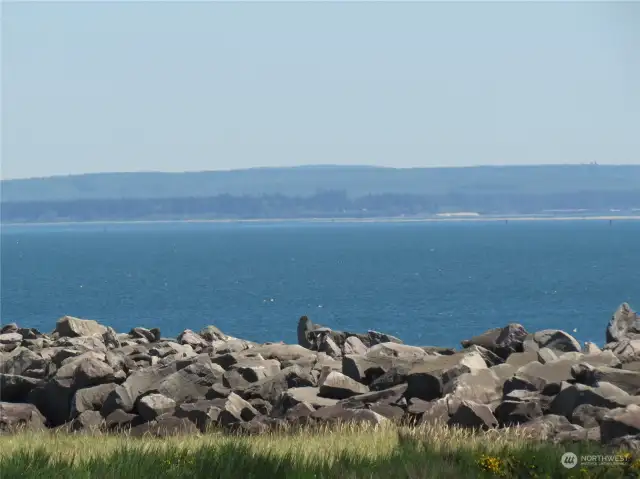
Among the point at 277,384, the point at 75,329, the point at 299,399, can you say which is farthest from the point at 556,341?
the point at 75,329

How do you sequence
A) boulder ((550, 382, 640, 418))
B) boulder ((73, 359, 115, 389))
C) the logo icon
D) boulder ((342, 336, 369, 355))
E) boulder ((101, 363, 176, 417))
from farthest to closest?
boulder ((342, 336, 369, 355)), boulder ((73, 359, 115, 389)), boulder ((101, 363, 176, 417)), boulder ((550, 382, 640, 418)), the logo icon

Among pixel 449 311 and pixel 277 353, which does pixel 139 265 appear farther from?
pixel 277 353

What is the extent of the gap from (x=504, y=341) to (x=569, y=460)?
916 centimetres

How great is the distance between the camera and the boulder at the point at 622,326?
77.7ft

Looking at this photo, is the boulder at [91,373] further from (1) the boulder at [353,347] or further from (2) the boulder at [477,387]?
(1) the boulder at [353,347]

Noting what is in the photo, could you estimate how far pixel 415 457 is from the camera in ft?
34.4

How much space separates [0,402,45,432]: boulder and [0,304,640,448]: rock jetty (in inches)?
0.8

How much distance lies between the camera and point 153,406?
15.8 metres

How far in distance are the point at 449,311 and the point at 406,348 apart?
54.4 meters

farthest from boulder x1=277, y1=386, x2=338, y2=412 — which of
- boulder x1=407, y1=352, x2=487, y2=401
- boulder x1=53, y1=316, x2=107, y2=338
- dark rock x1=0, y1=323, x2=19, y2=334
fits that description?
dark rock x1=0, y1=323, x2=19, y2=334

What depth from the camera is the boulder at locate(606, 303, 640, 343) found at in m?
23.7

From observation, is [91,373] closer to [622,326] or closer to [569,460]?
[569,460]

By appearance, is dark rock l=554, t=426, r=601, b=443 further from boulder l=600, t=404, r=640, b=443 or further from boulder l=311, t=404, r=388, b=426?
boulder l=311, t=404, r=388, b=426

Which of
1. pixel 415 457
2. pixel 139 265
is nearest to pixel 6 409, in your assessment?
pixel 415 457
